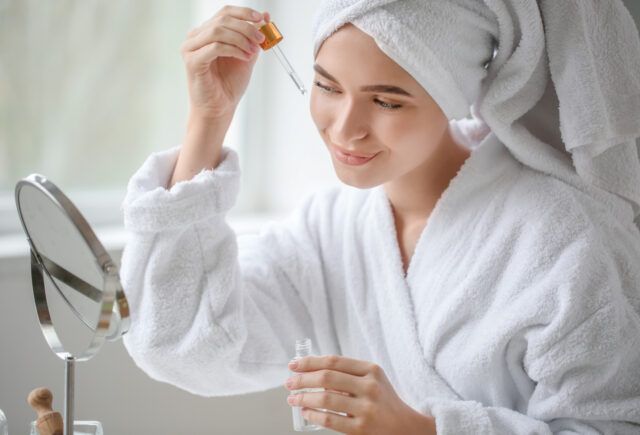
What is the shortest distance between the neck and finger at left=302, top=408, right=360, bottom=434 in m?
0.41

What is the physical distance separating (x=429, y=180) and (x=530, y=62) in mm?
271

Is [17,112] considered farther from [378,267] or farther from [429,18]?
[429,18]

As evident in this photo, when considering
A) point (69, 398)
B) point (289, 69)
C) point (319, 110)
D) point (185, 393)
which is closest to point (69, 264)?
point (69, 398)

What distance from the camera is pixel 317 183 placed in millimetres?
1834

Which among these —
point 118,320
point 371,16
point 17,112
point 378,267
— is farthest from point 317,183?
point 118,320

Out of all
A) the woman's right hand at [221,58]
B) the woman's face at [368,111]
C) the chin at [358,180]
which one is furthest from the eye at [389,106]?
the woman's right hand at [221,58]

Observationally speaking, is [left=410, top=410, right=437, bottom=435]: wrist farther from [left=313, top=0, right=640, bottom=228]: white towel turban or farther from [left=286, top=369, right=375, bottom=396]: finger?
[left=313, top=0, right=640, bottom=228]: white towel turban

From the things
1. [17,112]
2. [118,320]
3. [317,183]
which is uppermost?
[17,112]

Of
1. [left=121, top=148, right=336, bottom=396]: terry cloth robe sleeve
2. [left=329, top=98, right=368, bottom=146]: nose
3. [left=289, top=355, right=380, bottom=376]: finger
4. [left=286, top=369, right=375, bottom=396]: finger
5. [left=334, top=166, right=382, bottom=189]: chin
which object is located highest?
[left=329, top=98, right=368, bottom=146]: nose

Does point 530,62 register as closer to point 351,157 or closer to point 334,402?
point 351,157

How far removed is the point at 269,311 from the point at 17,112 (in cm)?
66

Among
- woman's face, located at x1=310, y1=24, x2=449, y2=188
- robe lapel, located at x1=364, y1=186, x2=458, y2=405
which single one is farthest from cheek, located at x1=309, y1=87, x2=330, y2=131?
robe lapel, located at x1=364, y1=186, x2=458, y2=405

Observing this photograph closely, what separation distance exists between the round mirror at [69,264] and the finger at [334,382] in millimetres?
311

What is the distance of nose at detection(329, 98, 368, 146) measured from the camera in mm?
1146
